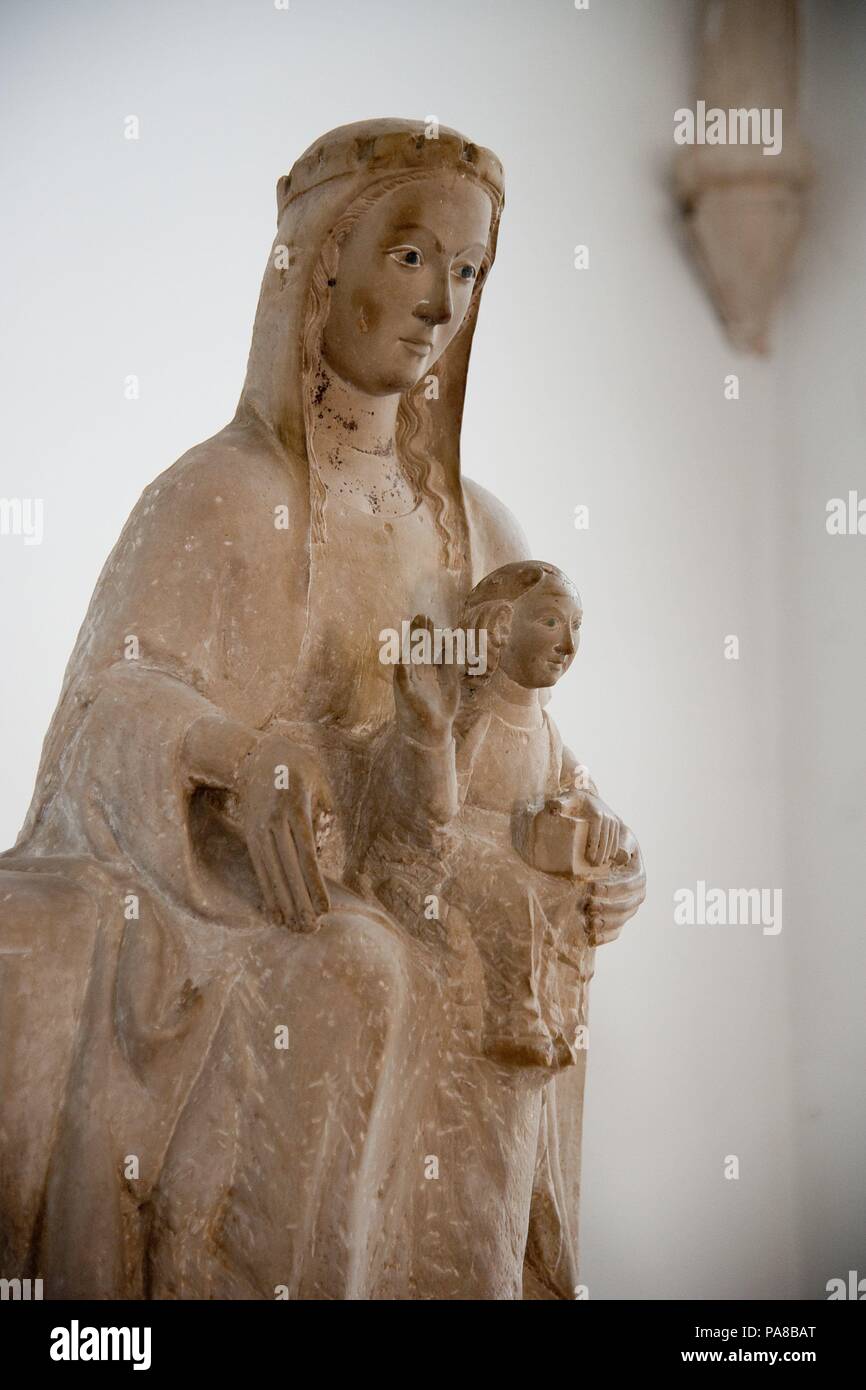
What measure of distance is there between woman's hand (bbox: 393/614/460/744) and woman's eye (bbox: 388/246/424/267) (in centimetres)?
56

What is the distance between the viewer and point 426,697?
255 cm

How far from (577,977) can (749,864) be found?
1.80m

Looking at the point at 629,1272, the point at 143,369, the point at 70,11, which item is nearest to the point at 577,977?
the point at 629,1272

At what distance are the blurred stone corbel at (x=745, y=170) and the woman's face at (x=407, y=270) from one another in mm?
1867

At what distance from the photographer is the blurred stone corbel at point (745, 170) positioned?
15.1ft

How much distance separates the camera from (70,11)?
4137mm

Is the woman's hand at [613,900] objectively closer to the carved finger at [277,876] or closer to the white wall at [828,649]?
the carved finger at [277,876]

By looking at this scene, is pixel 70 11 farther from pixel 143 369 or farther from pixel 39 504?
pixel 39 504

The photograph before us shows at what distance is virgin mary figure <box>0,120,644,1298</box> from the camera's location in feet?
7.98

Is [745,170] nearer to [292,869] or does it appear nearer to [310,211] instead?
[310,211]
